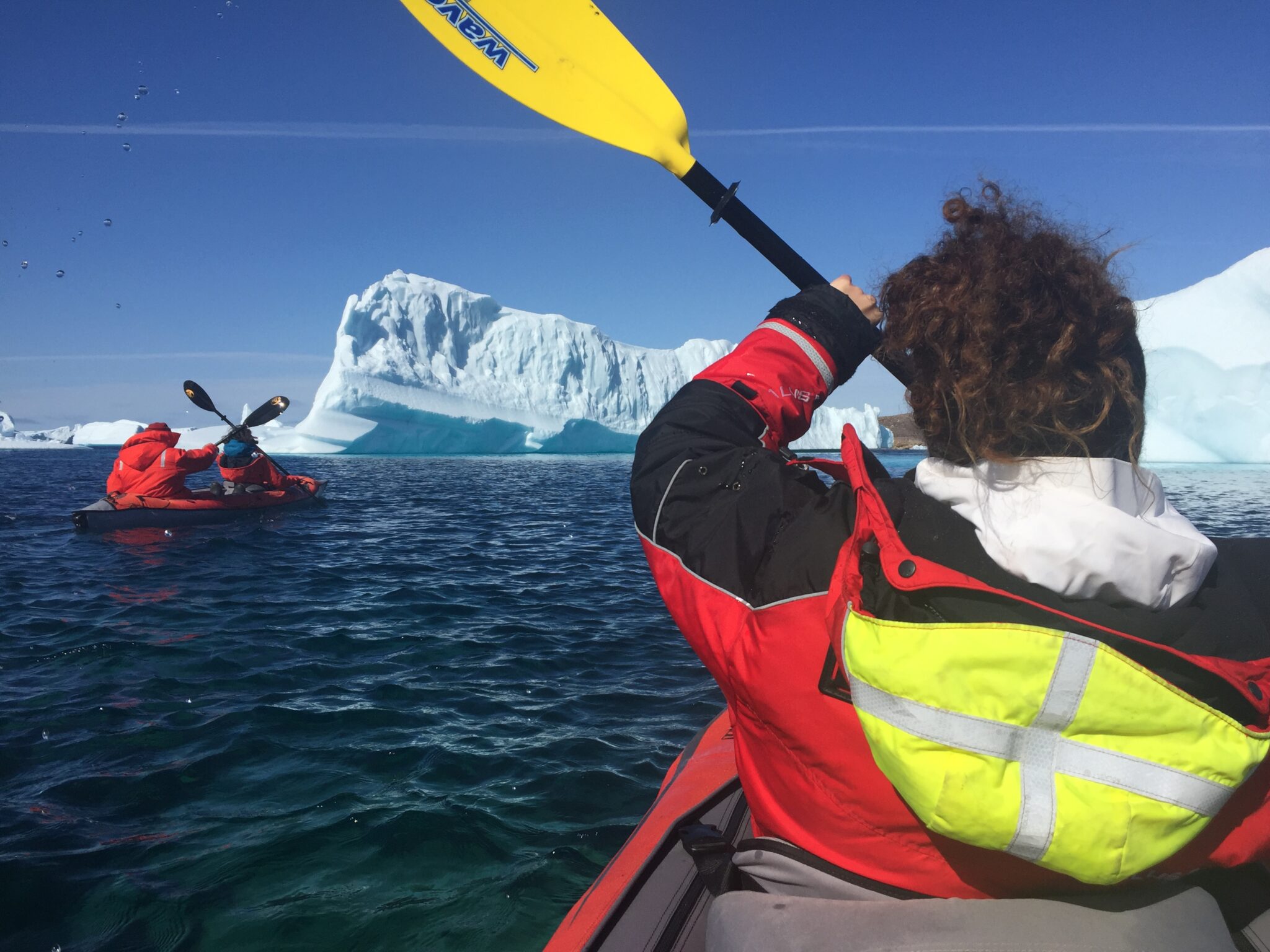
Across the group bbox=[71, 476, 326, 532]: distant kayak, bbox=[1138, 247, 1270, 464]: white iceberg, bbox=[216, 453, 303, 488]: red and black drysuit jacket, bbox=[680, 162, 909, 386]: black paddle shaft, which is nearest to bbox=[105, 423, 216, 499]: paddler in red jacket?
bbox=[71, 476, 326, 532]: distant kayak

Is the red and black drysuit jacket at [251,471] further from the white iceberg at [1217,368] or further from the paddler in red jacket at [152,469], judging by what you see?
the white iceberg at [1217,368]

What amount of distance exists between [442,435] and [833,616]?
1528 inches

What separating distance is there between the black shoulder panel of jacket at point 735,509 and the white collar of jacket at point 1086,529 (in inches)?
7.3

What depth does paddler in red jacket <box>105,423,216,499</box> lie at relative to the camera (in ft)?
34.4

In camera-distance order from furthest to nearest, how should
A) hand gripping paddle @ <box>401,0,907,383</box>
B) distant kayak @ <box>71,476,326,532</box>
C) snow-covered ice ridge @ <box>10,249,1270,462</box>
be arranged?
snow-covered ice ridge @ <box>10,249,1270,462</box> < distant kayak @ <box>71,476,326,532</box> < hand gripping paddle @ <box>401,0,907,383</box>

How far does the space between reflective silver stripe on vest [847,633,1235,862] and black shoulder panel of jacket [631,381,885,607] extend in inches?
8.9

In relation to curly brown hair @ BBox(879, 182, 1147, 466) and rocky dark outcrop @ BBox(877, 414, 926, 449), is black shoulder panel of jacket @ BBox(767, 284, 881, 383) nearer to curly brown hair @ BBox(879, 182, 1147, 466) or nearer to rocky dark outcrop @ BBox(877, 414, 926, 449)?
rocky dark outcrop @ BBox(877, 414, 926, 449)

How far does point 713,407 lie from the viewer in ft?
3.94

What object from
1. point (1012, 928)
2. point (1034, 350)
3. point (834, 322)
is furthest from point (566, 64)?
point (1012, 928)

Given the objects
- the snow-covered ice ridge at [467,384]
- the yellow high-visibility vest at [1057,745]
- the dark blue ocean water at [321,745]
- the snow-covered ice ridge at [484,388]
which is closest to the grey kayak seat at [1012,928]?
the yellow high-visibility vest at [1057,745]

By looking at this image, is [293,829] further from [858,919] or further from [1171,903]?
[1171,903]

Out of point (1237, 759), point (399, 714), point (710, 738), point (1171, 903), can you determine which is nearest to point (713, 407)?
point (1237, 759)

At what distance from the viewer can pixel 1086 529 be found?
0.85 meters

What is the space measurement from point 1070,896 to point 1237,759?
1.09ft
